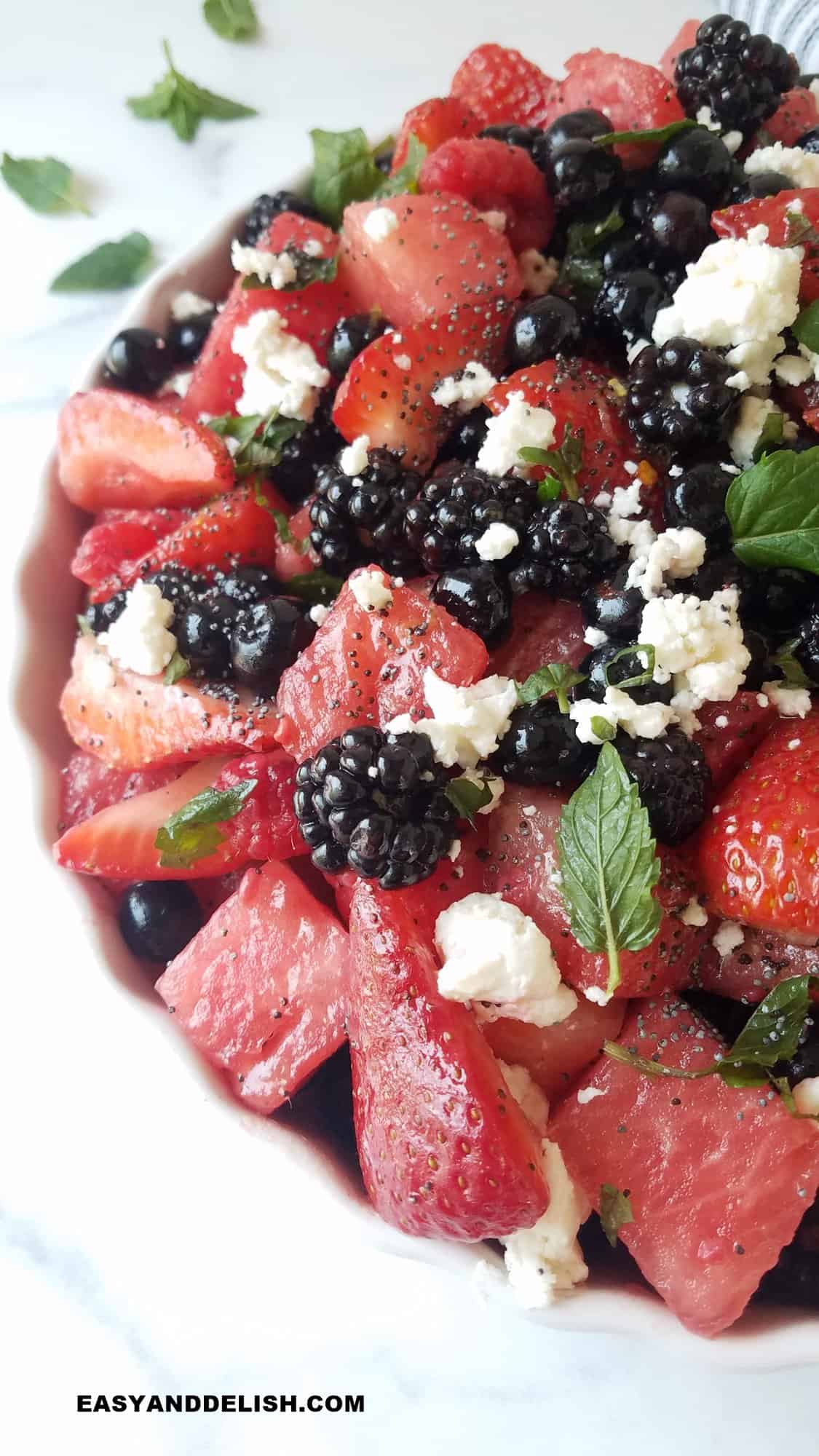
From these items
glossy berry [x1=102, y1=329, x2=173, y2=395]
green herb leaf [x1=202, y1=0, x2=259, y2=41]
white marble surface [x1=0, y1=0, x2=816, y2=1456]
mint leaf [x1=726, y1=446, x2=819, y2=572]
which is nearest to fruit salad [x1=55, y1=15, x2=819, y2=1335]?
mint leaf [x1=726, y1=446, x2=819, y2=572]

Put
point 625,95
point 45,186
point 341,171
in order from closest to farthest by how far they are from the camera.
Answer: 1. point 625,95
2. point 341,171
3. point 45,186

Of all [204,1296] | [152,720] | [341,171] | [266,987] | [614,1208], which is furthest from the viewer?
→ [341,171]

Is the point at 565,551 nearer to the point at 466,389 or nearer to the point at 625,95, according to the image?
the point at 466,389

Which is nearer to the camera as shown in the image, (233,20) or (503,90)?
(503,90)

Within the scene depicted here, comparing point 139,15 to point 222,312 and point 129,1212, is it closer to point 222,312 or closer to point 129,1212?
point 222,312

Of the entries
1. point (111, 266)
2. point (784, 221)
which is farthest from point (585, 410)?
point (111, 266)

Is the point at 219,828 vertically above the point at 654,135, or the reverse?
the point at 654,135
